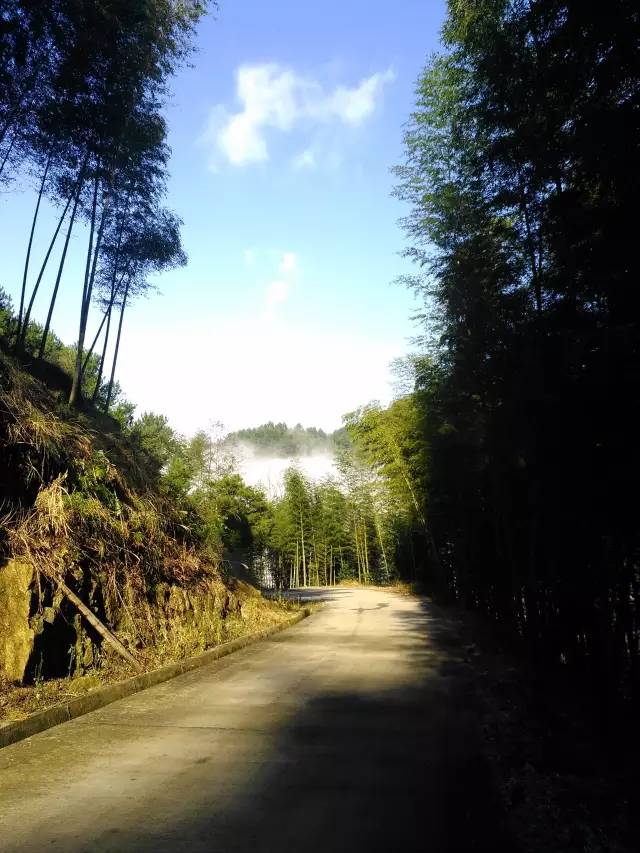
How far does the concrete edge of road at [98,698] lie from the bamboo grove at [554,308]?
13.2 ft

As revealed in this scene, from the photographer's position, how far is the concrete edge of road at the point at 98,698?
379 cm

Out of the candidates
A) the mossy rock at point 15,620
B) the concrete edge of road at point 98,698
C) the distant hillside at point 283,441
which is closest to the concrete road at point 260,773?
the concrete edge of road at point 98,698

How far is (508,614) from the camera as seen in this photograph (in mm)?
8594

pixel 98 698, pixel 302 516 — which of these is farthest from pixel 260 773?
pixel 302 516

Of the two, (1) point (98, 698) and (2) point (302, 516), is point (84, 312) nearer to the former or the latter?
(1) point (98, 698)

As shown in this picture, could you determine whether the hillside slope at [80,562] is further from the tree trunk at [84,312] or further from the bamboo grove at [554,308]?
the bamboo grove at [554,308]

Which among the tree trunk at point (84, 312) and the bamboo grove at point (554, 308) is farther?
the tree trunk at point (84, 312)

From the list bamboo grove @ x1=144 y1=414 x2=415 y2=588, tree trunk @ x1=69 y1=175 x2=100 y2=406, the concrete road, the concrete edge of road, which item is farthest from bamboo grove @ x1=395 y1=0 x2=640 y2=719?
bamboo grove @ x1=144 y1=414 x2=415 y2=588

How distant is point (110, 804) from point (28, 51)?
11251 mm

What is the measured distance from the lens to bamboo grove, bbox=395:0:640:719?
137 inches

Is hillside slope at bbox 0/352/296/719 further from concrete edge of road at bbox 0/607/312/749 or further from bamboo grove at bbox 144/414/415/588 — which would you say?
bamboo grove at bbox 144/414/415/588

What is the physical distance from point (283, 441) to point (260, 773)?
547 ft

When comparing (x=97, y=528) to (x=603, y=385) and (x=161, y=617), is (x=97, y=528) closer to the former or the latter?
(x=161, y=617)

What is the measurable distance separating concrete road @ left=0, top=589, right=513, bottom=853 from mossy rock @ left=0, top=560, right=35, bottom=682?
90cm
